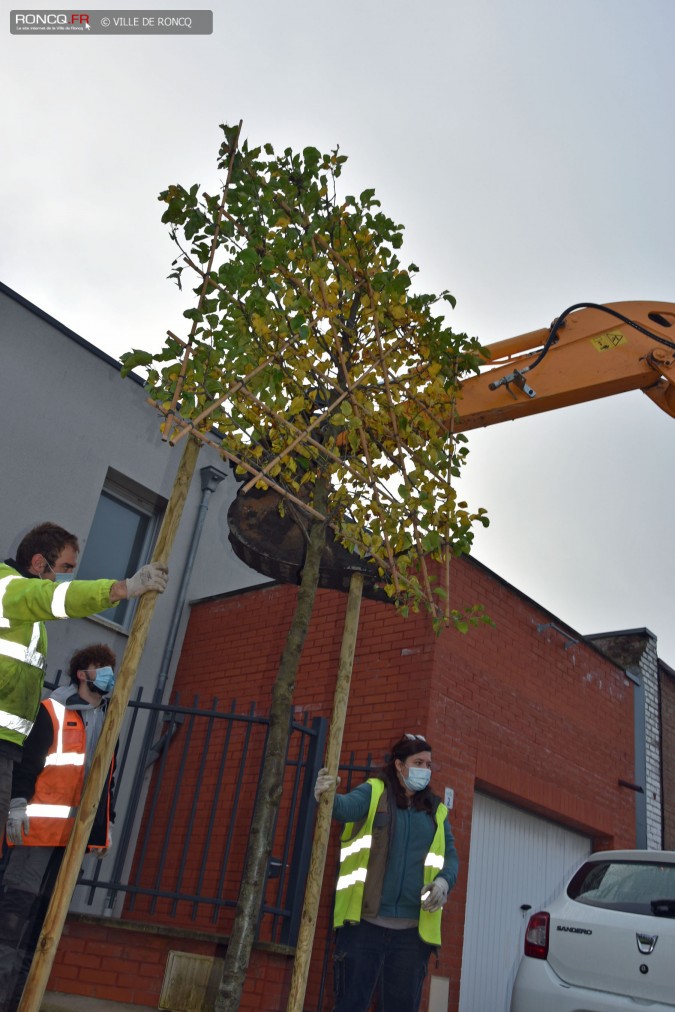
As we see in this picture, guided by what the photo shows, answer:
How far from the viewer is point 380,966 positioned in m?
4.77

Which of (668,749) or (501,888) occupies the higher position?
(668,749)

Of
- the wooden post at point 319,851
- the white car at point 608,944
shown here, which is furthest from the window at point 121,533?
the white car at point 608,944

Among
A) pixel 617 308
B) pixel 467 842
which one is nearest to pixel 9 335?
pixel 617 308

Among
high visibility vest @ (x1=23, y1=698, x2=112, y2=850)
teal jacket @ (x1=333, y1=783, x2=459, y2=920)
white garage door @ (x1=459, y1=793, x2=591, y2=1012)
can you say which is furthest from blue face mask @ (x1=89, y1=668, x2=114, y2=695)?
white garage door @ (x1=459, y1=793, x2=591, y2=1012)

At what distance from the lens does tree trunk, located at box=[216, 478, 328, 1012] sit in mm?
4250

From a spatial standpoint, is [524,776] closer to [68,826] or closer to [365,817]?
[365,817]

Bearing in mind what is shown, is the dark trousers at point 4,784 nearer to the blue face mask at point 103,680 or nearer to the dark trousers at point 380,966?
the blue face mask at point 103,680

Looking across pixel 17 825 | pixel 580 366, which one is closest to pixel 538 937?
pixel 17 825

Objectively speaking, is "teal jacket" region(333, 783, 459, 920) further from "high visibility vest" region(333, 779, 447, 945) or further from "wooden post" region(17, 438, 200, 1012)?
"wooden post" region(17, 438, 200, 1012)

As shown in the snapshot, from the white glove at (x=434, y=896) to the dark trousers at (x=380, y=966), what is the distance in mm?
213

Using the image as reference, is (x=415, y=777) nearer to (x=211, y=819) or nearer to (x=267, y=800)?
(x=267, y=800)

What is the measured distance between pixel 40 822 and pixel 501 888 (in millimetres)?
5340

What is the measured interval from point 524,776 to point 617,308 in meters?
4.38

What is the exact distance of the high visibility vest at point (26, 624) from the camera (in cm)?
368
